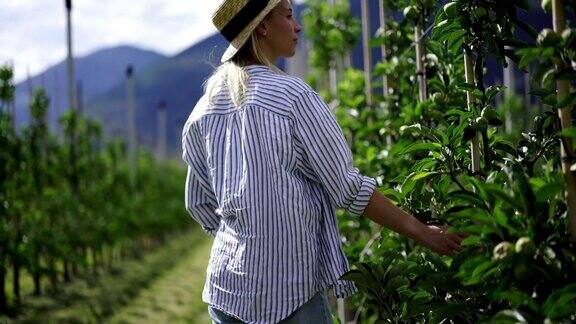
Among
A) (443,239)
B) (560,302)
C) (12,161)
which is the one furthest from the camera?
(12,161)

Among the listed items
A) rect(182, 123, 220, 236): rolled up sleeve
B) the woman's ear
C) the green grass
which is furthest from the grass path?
the woman's ear

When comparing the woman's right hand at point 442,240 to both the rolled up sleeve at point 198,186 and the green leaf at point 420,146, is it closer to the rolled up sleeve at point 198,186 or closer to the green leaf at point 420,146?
the green leaf at point 420,146

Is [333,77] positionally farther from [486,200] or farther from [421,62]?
[486,200]

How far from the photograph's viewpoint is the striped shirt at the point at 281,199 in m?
1.68

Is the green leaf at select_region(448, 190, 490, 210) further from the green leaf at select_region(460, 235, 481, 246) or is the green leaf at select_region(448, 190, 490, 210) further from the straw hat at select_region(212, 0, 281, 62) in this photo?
the straw hat at select_region(212, 0, 281, 62)

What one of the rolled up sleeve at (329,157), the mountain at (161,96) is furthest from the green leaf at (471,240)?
the mountain at (161,96)

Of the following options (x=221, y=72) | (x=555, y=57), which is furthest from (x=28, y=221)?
(x=555, y=57)

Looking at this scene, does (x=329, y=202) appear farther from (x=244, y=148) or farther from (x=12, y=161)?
(x=12, y=161)

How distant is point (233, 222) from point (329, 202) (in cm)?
22

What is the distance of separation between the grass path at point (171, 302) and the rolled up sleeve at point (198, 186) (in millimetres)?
5197

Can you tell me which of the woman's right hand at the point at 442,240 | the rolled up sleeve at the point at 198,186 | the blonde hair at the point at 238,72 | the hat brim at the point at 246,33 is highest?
the hat brim at the point at 246,33

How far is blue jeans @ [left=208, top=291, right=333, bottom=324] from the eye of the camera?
66.8 inches

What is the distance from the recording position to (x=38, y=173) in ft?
31.1

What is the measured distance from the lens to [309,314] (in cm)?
171
